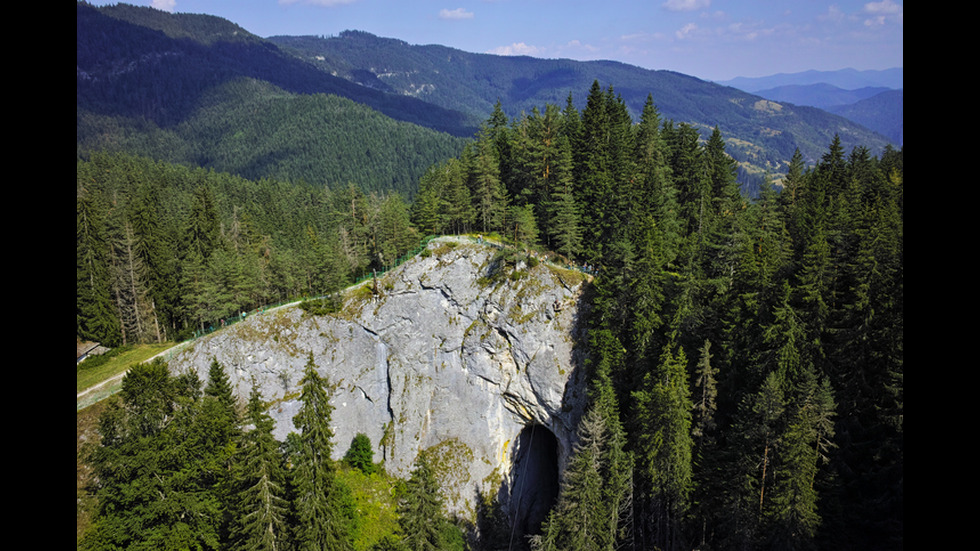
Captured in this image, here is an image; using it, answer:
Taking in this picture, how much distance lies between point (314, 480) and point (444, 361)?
1852 cm

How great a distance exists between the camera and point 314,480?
100ft

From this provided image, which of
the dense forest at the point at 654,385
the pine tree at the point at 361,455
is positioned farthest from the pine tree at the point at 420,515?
the pine tree at the point at 361,455

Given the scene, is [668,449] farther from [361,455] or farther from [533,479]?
[361,455]

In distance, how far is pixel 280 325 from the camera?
47188mm

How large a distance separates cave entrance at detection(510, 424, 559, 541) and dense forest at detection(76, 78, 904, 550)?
8.83 feet

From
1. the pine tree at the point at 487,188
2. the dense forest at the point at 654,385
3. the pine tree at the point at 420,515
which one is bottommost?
the pine tree at the point at 420,515

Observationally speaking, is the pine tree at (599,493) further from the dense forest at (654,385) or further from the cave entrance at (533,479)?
the cave entrance at (533,479)

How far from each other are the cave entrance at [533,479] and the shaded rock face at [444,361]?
11.4 inches

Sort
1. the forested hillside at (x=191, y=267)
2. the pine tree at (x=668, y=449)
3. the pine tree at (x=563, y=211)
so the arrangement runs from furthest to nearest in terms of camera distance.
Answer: the forested hillside at (x=191, y=267), the pine tree at (x=563, y=211), the pine tree at (x=668, y=449)

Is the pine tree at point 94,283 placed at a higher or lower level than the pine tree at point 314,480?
higher

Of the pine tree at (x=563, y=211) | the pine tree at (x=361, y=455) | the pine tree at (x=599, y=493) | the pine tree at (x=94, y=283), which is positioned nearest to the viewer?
the pine tree at (x=599, y=493)

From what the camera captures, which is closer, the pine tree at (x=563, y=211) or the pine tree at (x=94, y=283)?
the pine tree at (x=563, y=211)

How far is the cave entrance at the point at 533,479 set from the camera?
1832 inches

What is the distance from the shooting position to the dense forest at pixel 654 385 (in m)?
28.4
